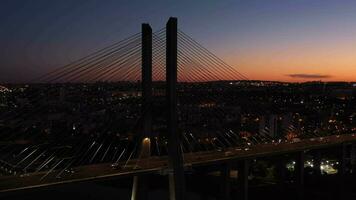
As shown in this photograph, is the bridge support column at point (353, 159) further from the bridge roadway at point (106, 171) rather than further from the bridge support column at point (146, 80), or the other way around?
the bridge support column at point (146, 80)

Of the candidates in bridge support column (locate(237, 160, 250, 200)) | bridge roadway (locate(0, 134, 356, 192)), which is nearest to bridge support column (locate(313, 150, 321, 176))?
bridge support column (locate(237, 160, 250, 200))

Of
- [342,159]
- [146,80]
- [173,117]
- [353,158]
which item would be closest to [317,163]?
[342,159]

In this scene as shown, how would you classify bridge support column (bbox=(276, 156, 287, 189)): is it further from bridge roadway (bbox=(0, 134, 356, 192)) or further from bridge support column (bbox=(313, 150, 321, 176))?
bridge roadway (bbox=(0, 134, 356, 192))

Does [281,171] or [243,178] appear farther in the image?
[281,171]

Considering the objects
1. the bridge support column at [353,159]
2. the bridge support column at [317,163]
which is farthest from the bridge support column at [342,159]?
the bridge support column at [353,159]

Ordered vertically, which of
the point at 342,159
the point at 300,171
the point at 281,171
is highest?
the point at 342,159

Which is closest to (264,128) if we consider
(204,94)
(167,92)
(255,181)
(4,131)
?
(255,181)

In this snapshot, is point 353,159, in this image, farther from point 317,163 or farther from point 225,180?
point 225,180

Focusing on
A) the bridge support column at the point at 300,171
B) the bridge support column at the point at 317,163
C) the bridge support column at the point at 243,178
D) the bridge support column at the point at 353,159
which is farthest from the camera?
the bridge support column at the point at 353,159
